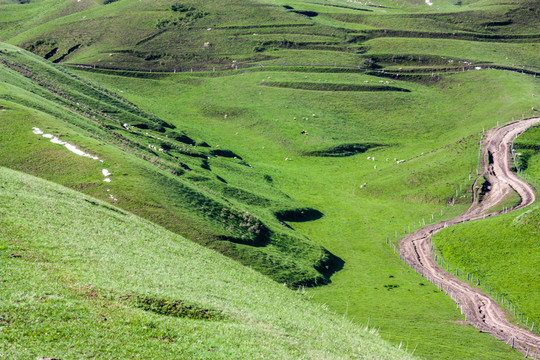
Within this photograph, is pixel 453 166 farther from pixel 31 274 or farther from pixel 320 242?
pixel 31 274

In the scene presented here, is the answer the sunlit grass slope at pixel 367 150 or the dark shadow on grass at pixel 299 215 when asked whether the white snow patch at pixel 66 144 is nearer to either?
the sunlit grass slope at pixel 367 150

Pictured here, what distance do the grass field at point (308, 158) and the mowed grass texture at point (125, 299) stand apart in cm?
1434

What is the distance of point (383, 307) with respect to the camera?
208 feet

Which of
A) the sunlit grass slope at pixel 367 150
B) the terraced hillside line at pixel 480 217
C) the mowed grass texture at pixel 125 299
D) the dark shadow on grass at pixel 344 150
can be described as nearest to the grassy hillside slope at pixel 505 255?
the terraced hillside line at pixel 480 217

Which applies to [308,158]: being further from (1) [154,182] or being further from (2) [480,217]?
(1) [154,182]

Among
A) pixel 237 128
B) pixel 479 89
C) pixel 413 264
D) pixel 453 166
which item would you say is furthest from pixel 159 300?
pixel 479 89

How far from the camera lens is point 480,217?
92.3m

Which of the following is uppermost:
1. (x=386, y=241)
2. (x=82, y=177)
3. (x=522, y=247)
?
(x=82, y=177)

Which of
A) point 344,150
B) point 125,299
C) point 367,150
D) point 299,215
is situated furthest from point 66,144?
point 367,150

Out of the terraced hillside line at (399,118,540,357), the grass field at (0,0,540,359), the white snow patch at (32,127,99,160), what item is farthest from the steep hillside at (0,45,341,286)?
the terraced hillside line at (399,118,540,357)

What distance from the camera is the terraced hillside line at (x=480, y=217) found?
2243 inches

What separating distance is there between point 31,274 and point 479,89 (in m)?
177

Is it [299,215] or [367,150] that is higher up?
[367,150]

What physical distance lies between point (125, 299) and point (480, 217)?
81314mm
